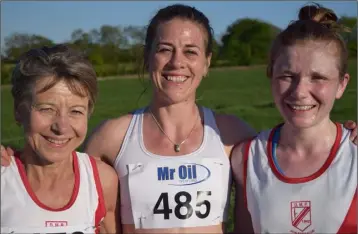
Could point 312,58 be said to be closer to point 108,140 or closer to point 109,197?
point 108,140

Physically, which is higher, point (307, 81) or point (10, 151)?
point (307, 81)

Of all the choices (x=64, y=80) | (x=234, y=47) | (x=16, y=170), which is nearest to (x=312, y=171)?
(x=64, y=80)

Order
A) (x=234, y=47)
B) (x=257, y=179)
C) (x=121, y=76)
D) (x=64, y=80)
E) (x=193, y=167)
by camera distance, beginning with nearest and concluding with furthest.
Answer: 1. (x=64, y=80)
2. (x=257, y=179)
3. (x=193, y=167)
4. (x=121, y=76)
5. (x=234, y=47)

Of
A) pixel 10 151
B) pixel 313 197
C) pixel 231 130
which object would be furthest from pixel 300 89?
pixel 10 151

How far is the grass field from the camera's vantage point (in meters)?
14.1

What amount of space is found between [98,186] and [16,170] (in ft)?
1.58

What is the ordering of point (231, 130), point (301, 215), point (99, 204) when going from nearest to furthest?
point (301, 215)
point (99, 204)
point (231, 130)

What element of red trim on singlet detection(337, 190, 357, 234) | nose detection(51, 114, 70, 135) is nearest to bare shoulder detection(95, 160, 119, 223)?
nose detection(51, 114, 70, 135)

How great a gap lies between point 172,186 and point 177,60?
808 millimetres

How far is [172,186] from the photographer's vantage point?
307cm

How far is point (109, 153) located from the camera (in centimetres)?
318

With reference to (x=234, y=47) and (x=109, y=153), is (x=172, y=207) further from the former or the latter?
(x=234, y=47)

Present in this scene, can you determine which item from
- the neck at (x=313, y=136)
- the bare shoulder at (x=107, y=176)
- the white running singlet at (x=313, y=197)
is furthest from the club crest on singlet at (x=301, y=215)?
the bare shoulder at (x=107, y=176)

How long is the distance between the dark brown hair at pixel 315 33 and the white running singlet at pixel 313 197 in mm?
491
